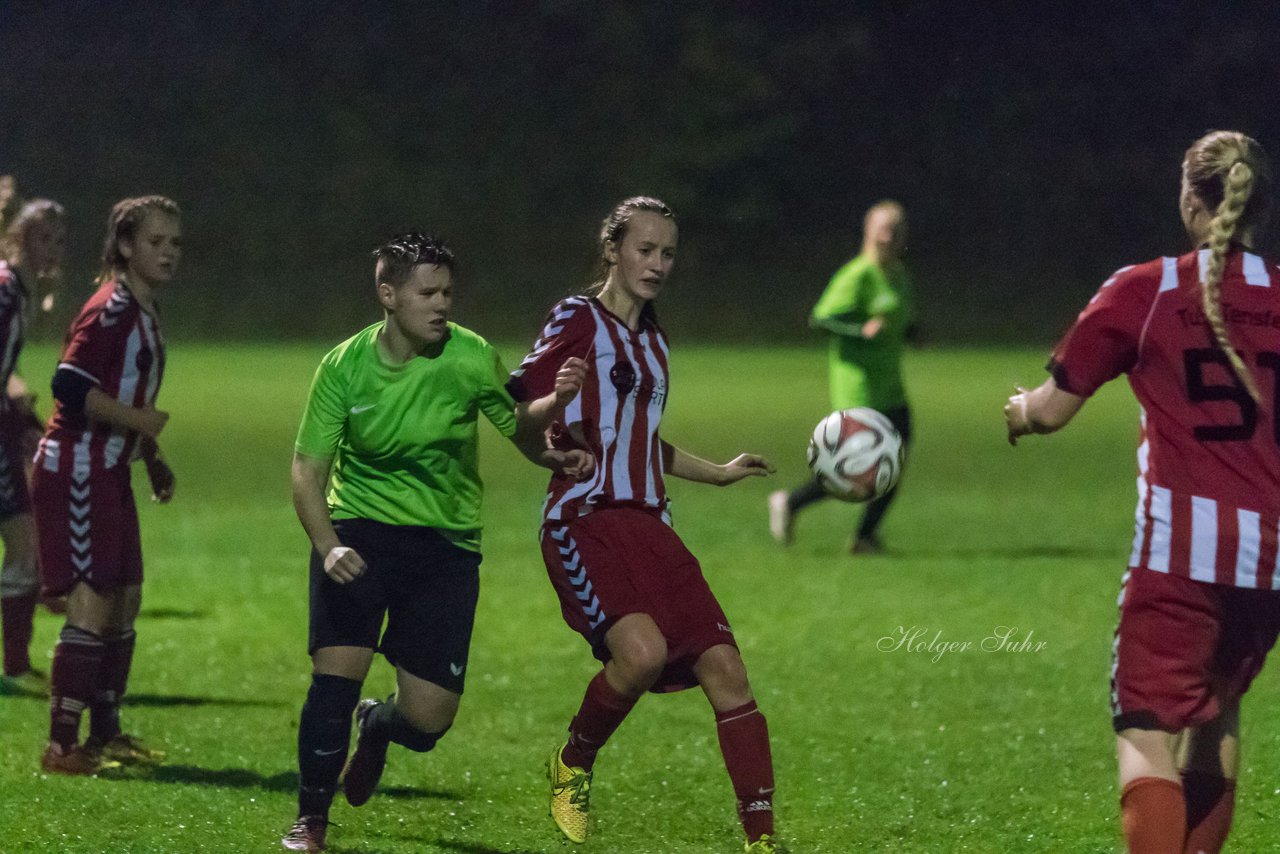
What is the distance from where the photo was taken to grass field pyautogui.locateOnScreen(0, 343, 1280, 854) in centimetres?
542

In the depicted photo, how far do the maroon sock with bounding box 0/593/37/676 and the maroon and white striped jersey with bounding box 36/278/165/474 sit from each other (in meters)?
1.69

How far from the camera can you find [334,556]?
4617 mm

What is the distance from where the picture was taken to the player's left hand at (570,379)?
4.76 m

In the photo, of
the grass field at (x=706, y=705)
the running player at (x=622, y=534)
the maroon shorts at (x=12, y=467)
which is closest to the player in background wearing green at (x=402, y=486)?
the running player at (x=622, y=534)

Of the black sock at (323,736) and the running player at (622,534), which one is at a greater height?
the running player at (622,534)

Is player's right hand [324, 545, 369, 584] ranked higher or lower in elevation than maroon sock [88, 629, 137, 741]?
higher

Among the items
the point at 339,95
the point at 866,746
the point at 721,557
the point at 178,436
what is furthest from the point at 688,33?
the point at 866,746

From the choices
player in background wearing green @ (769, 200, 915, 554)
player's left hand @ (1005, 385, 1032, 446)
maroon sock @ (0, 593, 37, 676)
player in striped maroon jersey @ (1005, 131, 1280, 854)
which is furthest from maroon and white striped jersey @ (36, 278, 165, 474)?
player in background wearing green @ (769, 200, 915, 554)

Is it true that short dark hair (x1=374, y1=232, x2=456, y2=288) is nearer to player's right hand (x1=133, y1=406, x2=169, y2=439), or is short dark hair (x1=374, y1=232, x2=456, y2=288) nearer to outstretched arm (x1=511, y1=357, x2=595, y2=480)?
outstretched arm (x1=511, y1=357, x2=595, y2=480)

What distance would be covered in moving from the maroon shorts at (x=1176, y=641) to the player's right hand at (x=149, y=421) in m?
3.11

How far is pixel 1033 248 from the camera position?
145 feet

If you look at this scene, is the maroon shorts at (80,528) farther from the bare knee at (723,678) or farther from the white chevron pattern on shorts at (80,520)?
the bare knee at (723,678)

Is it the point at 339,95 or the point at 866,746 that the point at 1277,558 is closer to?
the point at 866,746

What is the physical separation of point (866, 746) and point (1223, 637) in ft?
8.94
